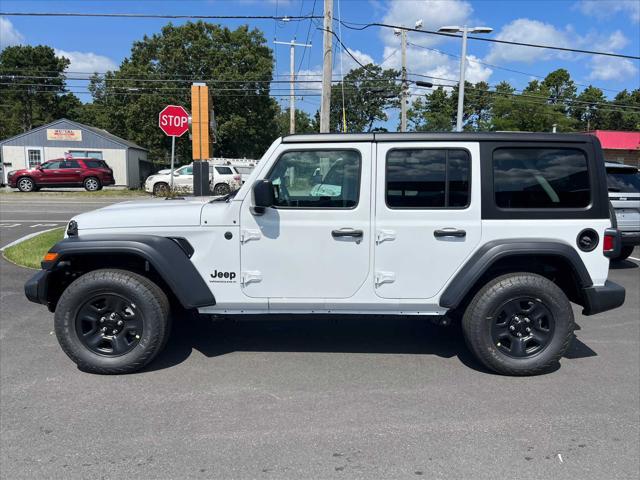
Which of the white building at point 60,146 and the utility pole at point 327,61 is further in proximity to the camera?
the white building at point 60,146

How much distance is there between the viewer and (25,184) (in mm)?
26578

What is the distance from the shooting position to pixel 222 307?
404 centimetres

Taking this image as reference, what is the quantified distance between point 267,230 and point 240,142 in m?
40.9

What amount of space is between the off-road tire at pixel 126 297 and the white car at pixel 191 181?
19.5 m

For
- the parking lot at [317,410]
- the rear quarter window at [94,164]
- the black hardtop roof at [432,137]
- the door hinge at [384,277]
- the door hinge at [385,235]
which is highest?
the rear quarter window at [94,164]

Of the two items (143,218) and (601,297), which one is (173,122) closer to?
(143,218)

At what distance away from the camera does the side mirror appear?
372cm

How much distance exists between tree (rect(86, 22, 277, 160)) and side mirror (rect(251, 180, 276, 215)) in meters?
38.1

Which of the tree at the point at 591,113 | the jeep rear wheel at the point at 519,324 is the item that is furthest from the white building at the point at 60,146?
the tree at the point at 591,113

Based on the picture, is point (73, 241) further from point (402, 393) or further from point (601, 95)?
point (601, 95)

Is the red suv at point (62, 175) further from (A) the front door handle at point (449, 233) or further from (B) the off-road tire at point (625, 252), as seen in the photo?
(A) the front door handle at point (449, 233)

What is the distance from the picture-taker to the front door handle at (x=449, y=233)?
3.91 m

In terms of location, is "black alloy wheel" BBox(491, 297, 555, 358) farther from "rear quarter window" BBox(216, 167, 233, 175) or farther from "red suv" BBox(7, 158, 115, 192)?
A: "red suv" BBox(7, 158, 115, 192)

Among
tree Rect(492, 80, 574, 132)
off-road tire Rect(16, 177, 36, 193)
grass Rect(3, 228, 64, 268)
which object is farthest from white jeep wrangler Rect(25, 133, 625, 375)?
tree Rect(492, 80, 574, 132)
